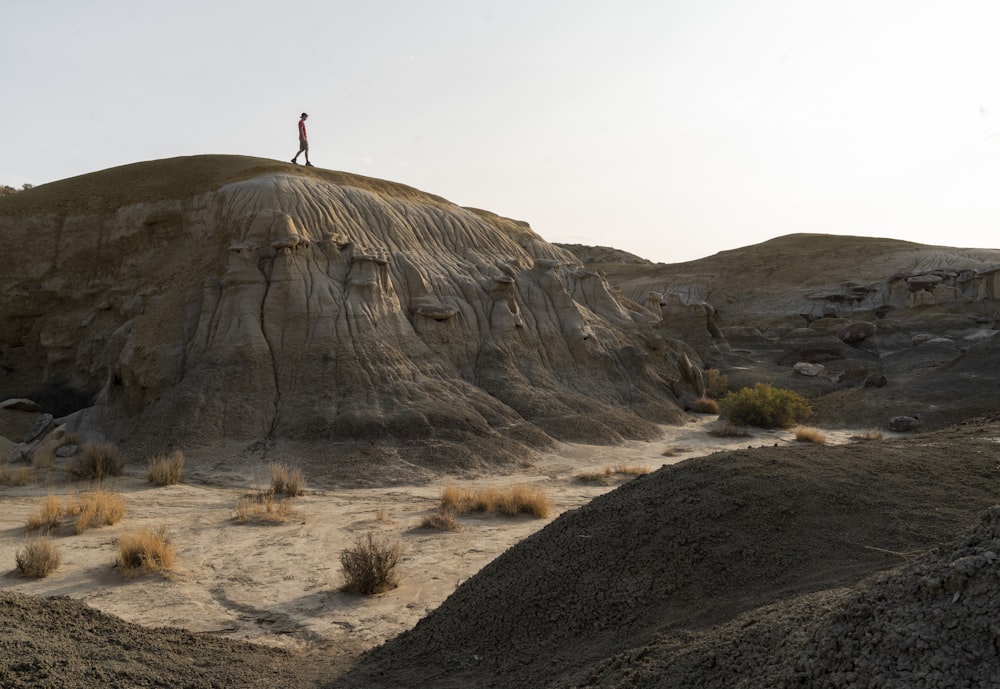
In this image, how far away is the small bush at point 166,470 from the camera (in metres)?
13.9

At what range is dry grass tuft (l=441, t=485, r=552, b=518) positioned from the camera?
12.2 meters

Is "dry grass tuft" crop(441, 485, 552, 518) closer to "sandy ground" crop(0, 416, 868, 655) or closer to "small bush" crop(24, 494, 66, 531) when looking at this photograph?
"sandy ground" crop(0, 416, 868, 655)

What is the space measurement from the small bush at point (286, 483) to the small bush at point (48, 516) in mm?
3313

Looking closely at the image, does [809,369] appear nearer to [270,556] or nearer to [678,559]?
[270,556]

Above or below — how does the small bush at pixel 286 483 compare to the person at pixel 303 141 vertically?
below

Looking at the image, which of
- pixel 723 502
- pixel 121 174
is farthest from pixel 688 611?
pixel 121 174

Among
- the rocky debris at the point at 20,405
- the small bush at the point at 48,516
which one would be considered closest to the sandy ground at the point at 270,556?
the small bush at the point at 48,516

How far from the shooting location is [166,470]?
1391 cm

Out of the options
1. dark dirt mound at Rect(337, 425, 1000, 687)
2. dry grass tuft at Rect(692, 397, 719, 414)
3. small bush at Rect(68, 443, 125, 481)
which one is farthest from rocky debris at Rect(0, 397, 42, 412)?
dry grass tuft at Rect(692, 397, 719, 414)

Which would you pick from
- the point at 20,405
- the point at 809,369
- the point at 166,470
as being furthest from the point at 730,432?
the point at 20,405

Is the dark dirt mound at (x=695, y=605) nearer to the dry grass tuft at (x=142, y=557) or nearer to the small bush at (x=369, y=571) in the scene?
the small bush at (x=369, y=571)

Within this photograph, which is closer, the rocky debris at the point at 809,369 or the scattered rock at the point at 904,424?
the scattered rock at the point at 904,424

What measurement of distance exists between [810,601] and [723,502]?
2.17 metres

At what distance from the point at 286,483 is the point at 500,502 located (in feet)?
12.8
